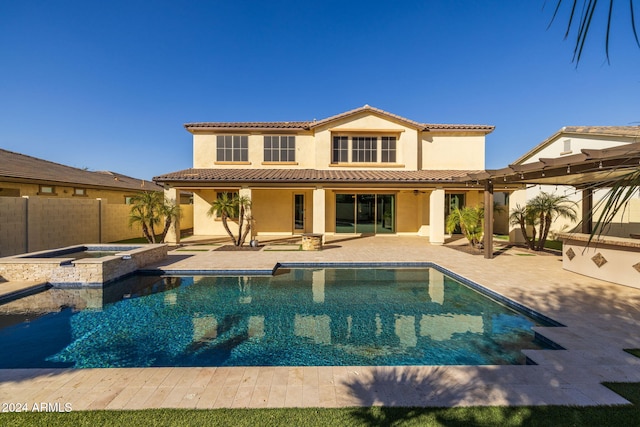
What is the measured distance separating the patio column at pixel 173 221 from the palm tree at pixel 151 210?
25cm

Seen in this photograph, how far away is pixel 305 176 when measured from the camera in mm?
17312

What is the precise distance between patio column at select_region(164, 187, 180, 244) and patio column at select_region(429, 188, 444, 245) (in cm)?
1472

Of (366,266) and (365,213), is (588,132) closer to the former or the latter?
(365,213)

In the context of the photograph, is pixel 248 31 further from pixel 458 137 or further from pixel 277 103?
pixel 458 137

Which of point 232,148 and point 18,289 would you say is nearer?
point 18,289

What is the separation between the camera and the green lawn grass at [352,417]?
3467 millimetres

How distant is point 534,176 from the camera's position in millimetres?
10883

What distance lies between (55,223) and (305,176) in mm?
A: 12648

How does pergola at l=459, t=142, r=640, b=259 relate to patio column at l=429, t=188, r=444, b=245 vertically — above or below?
above

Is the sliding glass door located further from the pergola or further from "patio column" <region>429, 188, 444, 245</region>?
the pergola

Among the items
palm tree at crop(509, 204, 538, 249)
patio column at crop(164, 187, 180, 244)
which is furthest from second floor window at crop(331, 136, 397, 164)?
patio column at crop(164, 187, 180, 244)

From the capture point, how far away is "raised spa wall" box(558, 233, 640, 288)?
8.55 metres

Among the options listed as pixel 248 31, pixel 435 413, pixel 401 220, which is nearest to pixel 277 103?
pixel 248 31

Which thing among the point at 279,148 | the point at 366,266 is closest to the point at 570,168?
the point at 366,266
